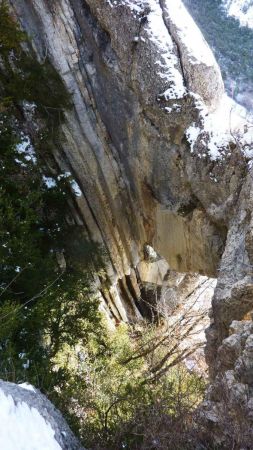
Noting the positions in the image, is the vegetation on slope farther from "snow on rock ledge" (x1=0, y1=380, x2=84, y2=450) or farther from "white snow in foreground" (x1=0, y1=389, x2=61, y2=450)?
"white snow in foreground" (x1=0, y1=389, x2=61, y2=450)

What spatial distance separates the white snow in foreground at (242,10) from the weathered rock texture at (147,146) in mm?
30399

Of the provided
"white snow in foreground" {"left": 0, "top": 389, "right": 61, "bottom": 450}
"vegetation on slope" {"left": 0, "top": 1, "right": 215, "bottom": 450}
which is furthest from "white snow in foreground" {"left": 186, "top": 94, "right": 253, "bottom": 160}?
"white snow in foreground" {"left": 0, "top": 389, "right": 61, "bottom": 450}

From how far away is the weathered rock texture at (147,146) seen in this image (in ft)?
28.5

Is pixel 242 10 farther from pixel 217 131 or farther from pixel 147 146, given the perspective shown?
pixel 217 131

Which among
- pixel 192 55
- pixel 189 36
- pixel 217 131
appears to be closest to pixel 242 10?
pixel 189 36

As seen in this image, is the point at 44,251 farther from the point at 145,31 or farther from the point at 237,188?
the point at 145,31

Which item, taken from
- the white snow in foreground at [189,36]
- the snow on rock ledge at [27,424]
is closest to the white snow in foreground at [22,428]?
the snow on rock ledge at [27,424]

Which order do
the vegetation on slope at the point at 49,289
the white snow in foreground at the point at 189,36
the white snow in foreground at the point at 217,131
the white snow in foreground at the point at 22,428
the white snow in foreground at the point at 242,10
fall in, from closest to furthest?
the white snow in foreground at the point at 22,428 → the vegetation on slope at the point at 49,289 → the white snow in foreground at the point at 217,131 → the white snow in foreground at the point at 189,36 → the white snow in foreground at the point at 242,10

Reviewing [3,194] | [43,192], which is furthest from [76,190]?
[3,194]

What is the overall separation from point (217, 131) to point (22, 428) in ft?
22.4

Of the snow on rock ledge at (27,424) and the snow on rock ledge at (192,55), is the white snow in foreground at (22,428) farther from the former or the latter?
the snow on rock ledge at (192,55)

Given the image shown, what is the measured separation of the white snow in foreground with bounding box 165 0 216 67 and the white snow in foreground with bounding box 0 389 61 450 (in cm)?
767

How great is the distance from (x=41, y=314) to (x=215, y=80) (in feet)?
20.3

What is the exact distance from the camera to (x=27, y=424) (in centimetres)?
396
